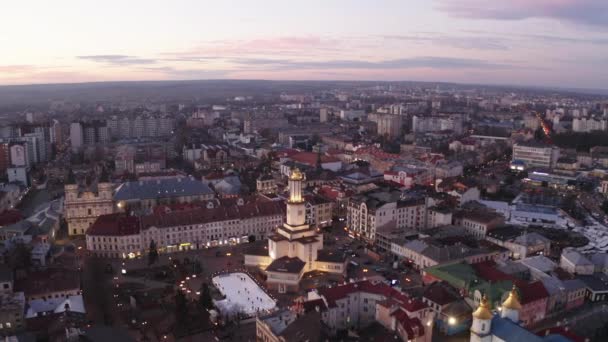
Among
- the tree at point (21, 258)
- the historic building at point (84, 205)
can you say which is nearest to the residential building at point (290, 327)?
the tree at point (21, 258)

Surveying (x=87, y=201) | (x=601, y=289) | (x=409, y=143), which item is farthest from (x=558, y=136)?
(x=87, y=201)

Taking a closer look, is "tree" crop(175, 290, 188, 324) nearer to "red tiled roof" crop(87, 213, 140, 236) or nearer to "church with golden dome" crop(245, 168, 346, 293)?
"church with golden dome" crop(245, 168, 346, 293)

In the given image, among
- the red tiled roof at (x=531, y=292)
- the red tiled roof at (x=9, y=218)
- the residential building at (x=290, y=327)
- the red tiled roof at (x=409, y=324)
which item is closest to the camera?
the residential building at (x=290, y=327)

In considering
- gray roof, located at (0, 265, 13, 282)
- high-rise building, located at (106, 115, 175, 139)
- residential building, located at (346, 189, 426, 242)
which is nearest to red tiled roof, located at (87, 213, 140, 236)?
gray roof, located at (0, 265, 13, 282)

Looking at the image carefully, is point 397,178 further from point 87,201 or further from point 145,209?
point 87,201

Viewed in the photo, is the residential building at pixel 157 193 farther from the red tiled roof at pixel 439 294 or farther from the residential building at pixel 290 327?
the red tiled roof at pixel 439 294

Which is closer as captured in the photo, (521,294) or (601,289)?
(521,294)
